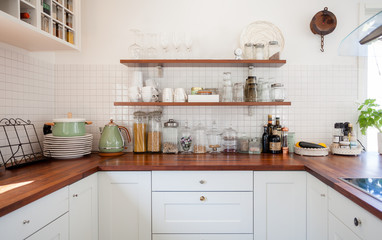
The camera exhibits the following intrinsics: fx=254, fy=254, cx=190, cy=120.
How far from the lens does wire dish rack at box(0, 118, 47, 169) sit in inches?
70.6

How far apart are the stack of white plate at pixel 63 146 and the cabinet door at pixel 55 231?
2.41 ft

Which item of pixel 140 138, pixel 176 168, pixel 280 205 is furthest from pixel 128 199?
pixel 280 205

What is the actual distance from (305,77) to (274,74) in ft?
0.98

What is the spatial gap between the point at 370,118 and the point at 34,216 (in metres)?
2.57

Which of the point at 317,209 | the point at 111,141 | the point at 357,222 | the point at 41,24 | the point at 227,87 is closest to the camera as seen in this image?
the point at 357,222

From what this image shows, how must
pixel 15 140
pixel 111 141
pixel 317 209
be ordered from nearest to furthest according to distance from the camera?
pixel 317 209
pixel 15 140
pixel 111 141

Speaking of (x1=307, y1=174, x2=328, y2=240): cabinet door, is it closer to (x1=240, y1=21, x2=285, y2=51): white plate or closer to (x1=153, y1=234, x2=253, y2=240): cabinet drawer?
(x1=153, y1=234, x2=253, y2=240): cabinet drawer

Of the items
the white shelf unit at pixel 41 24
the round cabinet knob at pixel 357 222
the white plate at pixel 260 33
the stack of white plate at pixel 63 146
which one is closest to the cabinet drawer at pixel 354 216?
the round cabinet knob at pixel 357 222

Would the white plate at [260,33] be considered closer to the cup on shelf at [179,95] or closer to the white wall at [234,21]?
the white wall at [234,21]

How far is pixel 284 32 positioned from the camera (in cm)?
243

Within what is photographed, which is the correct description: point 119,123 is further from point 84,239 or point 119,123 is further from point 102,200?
point 84,239

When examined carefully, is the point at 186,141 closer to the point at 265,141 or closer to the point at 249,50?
the point at 265,141

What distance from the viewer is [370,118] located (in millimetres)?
2227

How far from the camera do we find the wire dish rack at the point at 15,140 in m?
1.79
